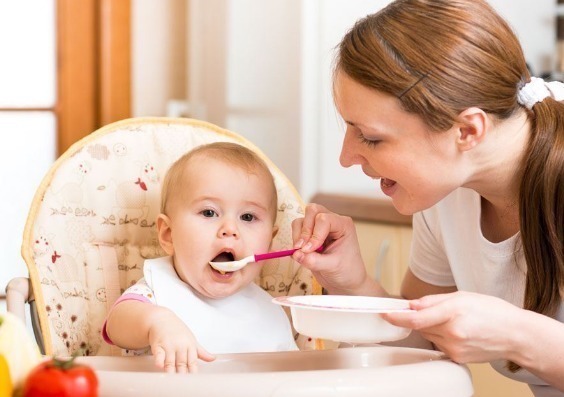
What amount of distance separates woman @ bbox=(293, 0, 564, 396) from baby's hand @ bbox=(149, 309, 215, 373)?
0.99ft

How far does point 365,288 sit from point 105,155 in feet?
1.74

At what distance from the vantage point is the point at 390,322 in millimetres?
1162

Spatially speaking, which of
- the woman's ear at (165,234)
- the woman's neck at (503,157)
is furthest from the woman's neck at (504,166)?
the woman's ear at (165,234)

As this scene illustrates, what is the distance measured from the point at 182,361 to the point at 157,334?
3.4 inches

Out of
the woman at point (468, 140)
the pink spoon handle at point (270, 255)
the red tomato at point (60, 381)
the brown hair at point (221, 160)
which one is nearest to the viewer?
the red tomato at point (60, 381)

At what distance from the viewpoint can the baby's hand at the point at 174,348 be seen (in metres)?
1.24

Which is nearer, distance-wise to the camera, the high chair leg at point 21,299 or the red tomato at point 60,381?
the red tomato at point 60,381

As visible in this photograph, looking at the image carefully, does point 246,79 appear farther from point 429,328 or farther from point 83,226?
point 429,328

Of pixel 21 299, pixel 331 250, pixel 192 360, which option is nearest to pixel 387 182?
pixel 331 250

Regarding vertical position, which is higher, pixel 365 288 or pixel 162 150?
pixel 162 150

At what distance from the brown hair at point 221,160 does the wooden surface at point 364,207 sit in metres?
0.83

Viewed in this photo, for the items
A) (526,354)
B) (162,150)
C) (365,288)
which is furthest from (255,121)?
(526,354)

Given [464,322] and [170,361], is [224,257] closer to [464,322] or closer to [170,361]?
[170,361]

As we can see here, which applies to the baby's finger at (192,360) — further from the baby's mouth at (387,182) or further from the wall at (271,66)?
the wall at (271,66)
